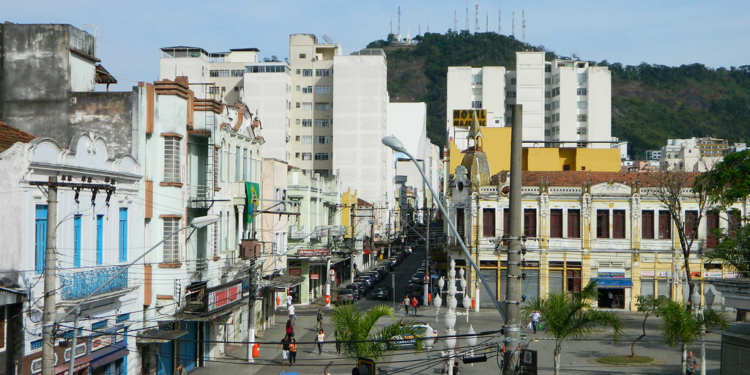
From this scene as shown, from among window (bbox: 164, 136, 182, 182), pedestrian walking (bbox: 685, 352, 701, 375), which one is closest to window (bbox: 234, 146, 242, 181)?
window (bbox: 164, 136, 182, 182)

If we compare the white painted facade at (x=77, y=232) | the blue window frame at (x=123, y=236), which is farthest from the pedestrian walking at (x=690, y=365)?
the blue window frame at (x=123, y=236)

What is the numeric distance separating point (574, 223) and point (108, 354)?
126 feet

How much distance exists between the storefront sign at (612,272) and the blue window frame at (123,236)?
37.4m

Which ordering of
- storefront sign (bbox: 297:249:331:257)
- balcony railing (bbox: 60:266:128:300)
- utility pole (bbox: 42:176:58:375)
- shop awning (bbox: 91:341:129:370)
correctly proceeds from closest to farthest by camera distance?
utility pole (bbox: 42:176:58:375) < balcony railing (bbox: 60:266:128:300) < shop awning (bbox: 91:341:129:370) < storefront sign (bbox: 297:249:331:257)

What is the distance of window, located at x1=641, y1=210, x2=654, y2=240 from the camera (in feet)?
198

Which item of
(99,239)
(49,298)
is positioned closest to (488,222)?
(99,239)

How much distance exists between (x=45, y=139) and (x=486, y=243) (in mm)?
40059

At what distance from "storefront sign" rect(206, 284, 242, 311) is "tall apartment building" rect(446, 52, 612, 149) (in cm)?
9088

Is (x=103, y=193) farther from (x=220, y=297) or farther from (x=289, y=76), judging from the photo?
(x=289, y=76)

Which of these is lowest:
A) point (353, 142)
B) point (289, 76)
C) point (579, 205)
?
point (579, 205)

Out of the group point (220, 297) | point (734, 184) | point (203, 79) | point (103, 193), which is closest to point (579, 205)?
point (734, 184)

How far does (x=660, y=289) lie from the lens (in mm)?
60062

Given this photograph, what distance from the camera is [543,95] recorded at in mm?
132500

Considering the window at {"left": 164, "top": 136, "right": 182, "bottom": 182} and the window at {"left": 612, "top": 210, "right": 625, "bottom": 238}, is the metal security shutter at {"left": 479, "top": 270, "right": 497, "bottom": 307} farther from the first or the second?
the window at {"left": 164, "top": 136, "right": 182, "bottom": 182}
